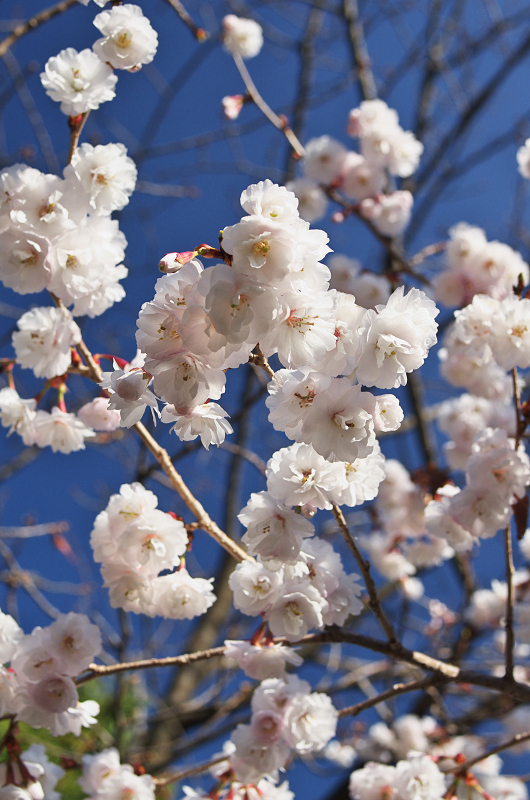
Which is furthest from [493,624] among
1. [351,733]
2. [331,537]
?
[351,733]

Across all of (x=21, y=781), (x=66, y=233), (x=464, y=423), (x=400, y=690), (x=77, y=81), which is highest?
(x=77, y=81)

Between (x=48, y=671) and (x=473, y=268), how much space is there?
2646mm

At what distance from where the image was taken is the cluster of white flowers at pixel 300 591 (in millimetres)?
1365

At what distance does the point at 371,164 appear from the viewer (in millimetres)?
3404

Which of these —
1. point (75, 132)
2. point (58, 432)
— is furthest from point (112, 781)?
point (75, 132)

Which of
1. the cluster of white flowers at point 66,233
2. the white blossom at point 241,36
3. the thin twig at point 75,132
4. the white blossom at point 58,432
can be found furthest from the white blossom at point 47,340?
the white blossom at point 241,36

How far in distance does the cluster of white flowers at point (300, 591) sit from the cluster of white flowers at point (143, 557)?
11cm

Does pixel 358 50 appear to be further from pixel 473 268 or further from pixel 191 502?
pixel 191 502

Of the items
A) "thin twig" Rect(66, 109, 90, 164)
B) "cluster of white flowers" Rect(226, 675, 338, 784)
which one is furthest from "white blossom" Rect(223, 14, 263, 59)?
"cluster of white flowers" Rect(226, 675, 338, 784)

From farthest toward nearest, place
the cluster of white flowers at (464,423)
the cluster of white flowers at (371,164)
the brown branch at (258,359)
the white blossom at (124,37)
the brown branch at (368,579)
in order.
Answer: the cluster of white flowers at (371,164) → the cluster of white flowers at (464,423) → the white blossom at (124,37) → the brown branch at (368,579) → the brown branch at (258,359)

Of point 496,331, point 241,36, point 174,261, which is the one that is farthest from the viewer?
point 241,36

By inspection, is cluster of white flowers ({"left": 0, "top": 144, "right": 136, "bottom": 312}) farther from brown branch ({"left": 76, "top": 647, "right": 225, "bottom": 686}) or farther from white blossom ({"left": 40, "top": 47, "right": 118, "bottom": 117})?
brown branch ({"left": 76, "top": 647, "right": 225, "bottom": 686})

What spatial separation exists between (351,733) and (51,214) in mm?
4741

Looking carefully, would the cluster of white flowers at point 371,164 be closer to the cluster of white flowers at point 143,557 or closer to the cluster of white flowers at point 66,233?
the cluster of white flowers at point 66,233
